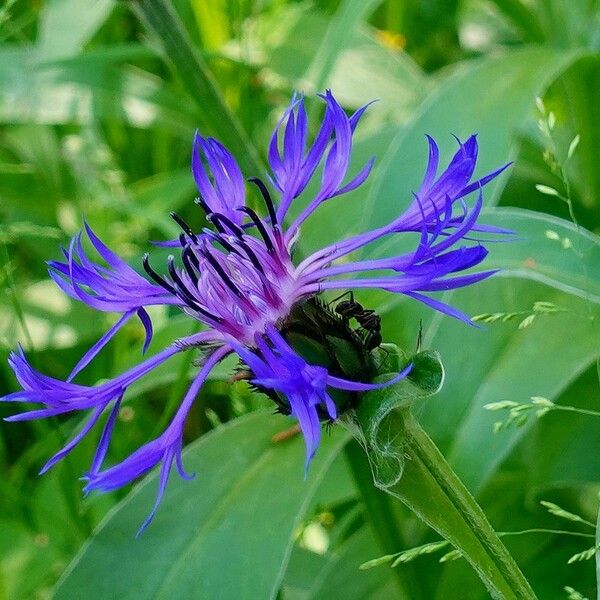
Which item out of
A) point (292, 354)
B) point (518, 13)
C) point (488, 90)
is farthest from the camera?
point (518, 13)

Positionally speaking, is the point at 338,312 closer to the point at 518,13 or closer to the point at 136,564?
the point at 136,564

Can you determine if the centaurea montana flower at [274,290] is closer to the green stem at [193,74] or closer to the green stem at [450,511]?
the green stem at [450,511]

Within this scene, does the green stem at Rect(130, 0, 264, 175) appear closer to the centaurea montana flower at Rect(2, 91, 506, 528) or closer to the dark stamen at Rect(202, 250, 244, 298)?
the centaurea montana flower at Rect(2, 91, 506, 528)

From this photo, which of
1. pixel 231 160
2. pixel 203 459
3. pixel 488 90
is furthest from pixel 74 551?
pixel 488 90

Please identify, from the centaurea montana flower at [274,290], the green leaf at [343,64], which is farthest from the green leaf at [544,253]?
the green leaf at [343,64]

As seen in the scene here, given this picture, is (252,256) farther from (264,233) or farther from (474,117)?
(474,117)
